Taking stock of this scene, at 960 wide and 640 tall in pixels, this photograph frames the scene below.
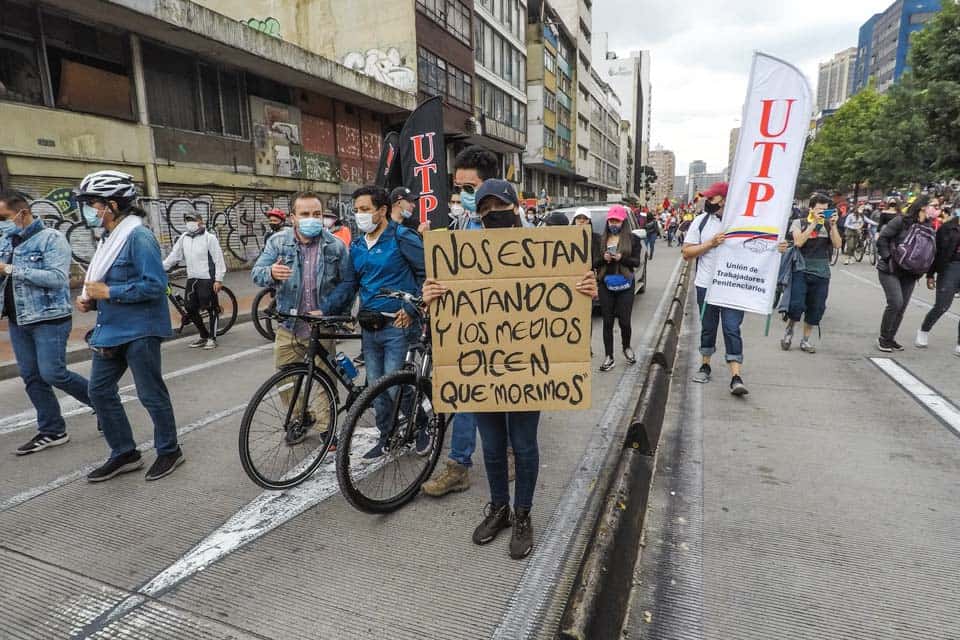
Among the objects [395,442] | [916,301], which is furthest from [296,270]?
[916,301]

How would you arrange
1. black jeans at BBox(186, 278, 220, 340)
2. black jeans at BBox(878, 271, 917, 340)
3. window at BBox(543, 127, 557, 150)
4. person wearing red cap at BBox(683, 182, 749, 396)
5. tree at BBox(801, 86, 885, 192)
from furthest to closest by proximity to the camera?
1. tree at BBox(801, 86, 885, 192)
2. window at BBox(543, 127, 557, 150)
3. black jeans at BBox(186, 278, 220, 340)
4. black jeans at BBox(878, 271, 917, 340)
5. person wearing red cap at BBox(683, 182, 749, 396)

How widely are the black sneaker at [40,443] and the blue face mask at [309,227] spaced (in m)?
2.55

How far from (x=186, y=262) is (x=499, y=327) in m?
6.64

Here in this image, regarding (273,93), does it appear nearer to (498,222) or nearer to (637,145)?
(498,222)

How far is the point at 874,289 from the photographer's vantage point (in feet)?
41.1

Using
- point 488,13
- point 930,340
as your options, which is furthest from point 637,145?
point 930,340

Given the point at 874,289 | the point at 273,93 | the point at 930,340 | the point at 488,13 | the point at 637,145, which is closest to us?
the point at 930,340

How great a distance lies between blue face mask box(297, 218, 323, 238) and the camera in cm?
393

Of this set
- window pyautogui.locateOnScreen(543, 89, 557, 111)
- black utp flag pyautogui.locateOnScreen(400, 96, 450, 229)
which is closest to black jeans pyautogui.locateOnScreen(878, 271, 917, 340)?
black utp flag pyautogui.locateOnScreen(400, 96, 450, 229)

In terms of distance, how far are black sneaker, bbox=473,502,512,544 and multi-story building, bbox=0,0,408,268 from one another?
13057 millimetres

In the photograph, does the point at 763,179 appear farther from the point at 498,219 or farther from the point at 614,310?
the point at 498,219

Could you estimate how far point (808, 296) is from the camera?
7.00 m

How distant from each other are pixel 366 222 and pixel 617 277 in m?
3.41

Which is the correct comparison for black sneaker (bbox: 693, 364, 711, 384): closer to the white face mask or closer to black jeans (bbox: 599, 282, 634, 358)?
black jeans (bbox: 599, 282, 634, 358)
